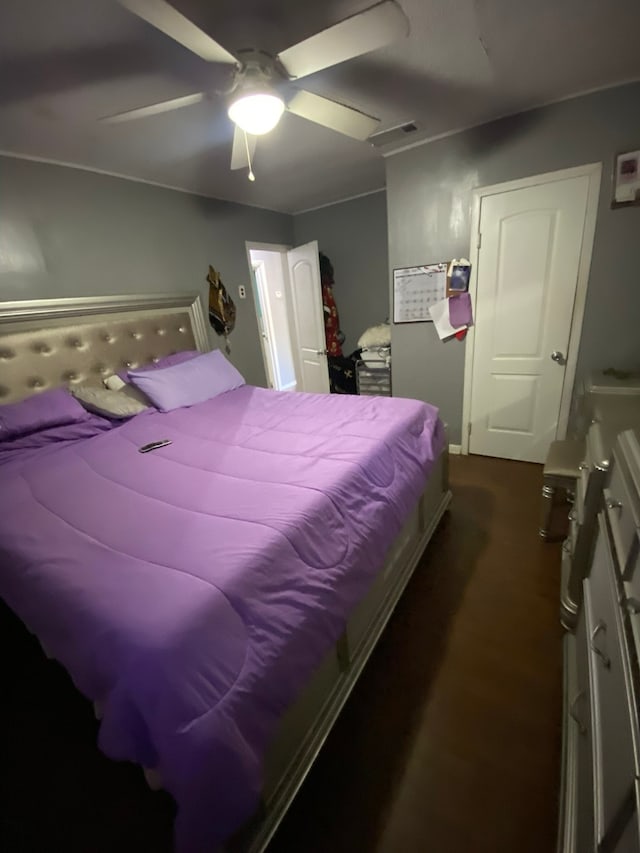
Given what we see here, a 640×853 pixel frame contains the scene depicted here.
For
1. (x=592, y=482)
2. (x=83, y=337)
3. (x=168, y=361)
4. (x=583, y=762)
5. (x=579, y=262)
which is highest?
(x=579, y=262)

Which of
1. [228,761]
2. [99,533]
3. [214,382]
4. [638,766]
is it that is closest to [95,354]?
[214,382]

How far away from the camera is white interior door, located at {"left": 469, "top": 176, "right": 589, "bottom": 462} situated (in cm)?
233

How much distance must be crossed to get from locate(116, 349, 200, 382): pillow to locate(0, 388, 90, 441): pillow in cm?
46

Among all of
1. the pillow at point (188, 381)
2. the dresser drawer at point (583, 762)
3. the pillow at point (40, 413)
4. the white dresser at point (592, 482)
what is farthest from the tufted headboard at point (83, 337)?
the dresser drawer at point (583, 762)

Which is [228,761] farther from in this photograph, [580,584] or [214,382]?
[214,382]

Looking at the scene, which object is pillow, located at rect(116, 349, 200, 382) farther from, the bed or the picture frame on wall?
the picture frame on wall

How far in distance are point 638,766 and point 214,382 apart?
2.61m

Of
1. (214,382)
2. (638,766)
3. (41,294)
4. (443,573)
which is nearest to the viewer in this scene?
(638,766)

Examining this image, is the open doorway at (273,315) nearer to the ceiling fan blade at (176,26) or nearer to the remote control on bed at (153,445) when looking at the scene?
the remote control on bed at (153,445)

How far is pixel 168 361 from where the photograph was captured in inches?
108

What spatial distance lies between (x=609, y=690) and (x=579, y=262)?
2427mm

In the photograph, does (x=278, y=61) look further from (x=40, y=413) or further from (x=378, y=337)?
(x=378, y=337)

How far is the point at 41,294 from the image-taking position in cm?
227

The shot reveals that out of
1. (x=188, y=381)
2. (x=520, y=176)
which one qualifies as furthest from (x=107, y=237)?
(x=520, y=176)
